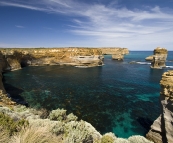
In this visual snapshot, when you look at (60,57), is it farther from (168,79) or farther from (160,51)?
(168,79)

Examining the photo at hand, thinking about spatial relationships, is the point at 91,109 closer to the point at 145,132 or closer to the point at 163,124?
the point at 145,132

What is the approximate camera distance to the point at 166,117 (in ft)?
45.9

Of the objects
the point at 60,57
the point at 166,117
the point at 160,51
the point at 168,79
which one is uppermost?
the point at 160,51

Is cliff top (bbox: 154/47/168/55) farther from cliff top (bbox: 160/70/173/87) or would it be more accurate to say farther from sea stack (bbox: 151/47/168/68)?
cliff top (bbox: 160/70/173/87)

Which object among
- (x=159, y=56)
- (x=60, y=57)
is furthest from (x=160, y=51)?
(x=60, y=57)

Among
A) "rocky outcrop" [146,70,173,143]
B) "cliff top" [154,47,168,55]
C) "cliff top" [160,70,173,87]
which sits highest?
"cliff top" [154,47,168,55]

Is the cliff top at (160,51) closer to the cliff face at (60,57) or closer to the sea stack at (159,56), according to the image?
the sea stack at (159,56)

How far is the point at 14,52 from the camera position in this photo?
6731cm

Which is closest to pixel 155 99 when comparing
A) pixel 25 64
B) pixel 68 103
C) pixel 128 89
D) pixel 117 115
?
pixel 128 89

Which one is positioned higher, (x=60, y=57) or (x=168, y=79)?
(x=168, y=79)

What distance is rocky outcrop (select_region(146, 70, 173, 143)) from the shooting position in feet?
44.4

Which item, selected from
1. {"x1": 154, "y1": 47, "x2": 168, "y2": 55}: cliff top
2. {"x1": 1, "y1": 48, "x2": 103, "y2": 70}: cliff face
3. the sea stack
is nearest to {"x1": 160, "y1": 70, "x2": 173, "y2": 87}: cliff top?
{"x1": 1, "y1": 48, "x2": 103, "y2": 70}: cliff face

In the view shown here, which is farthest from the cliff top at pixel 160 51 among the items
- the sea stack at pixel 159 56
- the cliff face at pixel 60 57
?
the cliff face at pixel 60 57

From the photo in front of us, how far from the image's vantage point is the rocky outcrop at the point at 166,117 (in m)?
13.5
